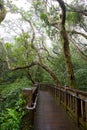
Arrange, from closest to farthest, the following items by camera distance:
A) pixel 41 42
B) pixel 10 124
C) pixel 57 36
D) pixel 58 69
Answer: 1. pixel 10 124
2. pixel 57 36
3. pixel 58 69
4. pixel 41 42

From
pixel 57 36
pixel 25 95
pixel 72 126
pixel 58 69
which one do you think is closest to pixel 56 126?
pixel 72 126

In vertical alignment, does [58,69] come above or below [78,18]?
below

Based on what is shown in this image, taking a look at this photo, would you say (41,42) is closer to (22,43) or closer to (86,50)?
(22,43)

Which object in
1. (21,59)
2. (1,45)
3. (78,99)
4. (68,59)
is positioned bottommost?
(78,99)

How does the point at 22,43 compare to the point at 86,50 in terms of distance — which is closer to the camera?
the point at 86,50

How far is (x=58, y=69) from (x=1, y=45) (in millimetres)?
7137

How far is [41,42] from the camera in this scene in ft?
81.5

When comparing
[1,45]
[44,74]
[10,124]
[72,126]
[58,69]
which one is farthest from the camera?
[44,74]

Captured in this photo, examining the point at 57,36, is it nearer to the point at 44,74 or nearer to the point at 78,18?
the point at 78,18

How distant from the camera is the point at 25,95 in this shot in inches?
195

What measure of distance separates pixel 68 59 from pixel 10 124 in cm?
674

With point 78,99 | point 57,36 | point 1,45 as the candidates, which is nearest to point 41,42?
point 1,45

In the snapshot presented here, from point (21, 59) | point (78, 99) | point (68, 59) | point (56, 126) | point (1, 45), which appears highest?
point (1, 45)

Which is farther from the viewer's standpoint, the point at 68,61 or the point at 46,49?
the point at 46,49
